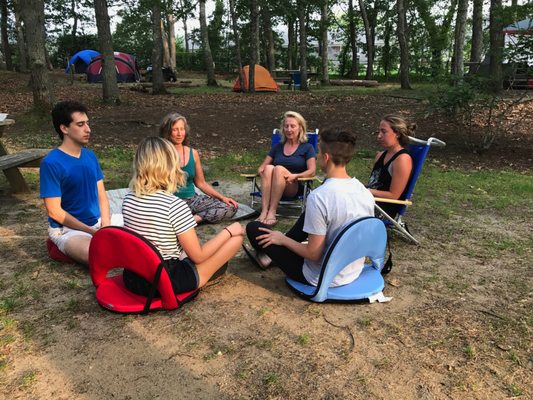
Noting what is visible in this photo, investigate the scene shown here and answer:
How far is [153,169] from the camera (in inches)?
101

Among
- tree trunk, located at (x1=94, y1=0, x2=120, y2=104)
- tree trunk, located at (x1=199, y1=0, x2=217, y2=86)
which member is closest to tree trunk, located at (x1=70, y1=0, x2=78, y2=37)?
tree trunk, located at (x1=199, y1=0, x2=217, y2=86)

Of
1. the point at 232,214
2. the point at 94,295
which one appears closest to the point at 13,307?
the point at 94,295

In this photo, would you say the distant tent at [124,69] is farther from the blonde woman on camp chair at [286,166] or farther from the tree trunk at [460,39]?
the blonde woman on camp chair at [286,166]

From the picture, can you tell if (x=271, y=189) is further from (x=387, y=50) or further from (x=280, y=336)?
(x=387, y=50)

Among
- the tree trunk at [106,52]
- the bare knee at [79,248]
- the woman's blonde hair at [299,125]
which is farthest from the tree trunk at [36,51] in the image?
the bare knee at [79,248]

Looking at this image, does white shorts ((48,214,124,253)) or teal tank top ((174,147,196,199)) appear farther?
teal tank top ((174,147,196,199))

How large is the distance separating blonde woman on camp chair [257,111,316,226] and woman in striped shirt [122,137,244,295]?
5.89 feet

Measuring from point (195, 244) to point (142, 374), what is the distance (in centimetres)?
77

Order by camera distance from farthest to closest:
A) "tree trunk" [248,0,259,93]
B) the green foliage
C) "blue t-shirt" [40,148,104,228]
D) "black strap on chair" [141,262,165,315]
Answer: "tree trunk" [248,0,259,93]
the green foliage
"blue t-shirt" [40,148,104,228]
"black strap on chair" [141,262,165,315]

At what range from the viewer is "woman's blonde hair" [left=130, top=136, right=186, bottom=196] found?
101 inches

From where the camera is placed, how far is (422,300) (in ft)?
9.91

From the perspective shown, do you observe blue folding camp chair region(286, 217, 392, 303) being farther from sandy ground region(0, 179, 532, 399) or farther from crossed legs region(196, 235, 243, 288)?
crossed legs region(196, 235, 243, 288)

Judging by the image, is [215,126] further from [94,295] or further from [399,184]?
[94,295]

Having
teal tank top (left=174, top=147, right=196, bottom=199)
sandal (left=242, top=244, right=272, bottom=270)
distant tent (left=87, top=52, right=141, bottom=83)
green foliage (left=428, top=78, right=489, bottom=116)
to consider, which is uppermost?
distant tent (left=87, top=52, right=141, bottom=83)
